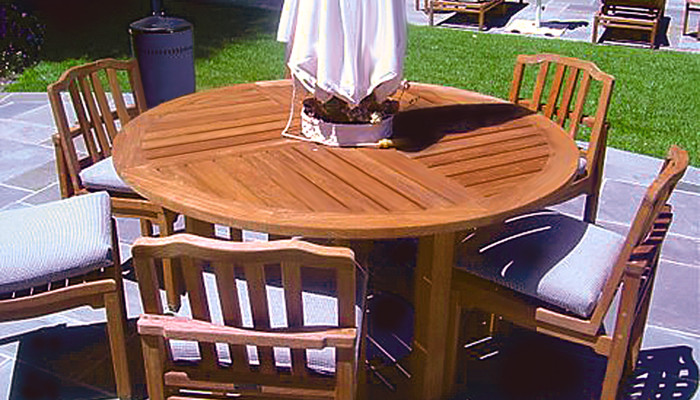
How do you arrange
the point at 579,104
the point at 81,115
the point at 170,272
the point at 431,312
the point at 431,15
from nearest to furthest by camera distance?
the point at 431,312 → the point at 170,272 → the point at 81,115 → the point at 579,104 → the point at 431,15

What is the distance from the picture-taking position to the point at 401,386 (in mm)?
2717

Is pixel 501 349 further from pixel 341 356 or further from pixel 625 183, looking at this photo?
pixel 625 183

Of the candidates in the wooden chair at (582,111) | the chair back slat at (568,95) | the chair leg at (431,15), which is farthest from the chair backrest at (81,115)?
the chair leg at (431,15)

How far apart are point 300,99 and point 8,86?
4.14 metres

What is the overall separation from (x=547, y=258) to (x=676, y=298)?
3.79 feet

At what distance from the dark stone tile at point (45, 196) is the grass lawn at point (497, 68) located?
7.86 feet

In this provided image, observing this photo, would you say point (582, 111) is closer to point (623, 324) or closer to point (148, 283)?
Result: point (623, 324)

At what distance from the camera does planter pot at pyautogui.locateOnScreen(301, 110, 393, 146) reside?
2.67 metres

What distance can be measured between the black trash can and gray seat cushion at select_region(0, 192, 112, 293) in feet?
7.57

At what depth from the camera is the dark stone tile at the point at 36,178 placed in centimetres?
432

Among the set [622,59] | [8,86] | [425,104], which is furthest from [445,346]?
[622,59]

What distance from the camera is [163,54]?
4.91m

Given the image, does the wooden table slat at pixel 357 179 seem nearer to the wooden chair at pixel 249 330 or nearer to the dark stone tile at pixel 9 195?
the wooden chair at pixel 249 330

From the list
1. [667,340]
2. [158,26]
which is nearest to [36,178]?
[158,26]
